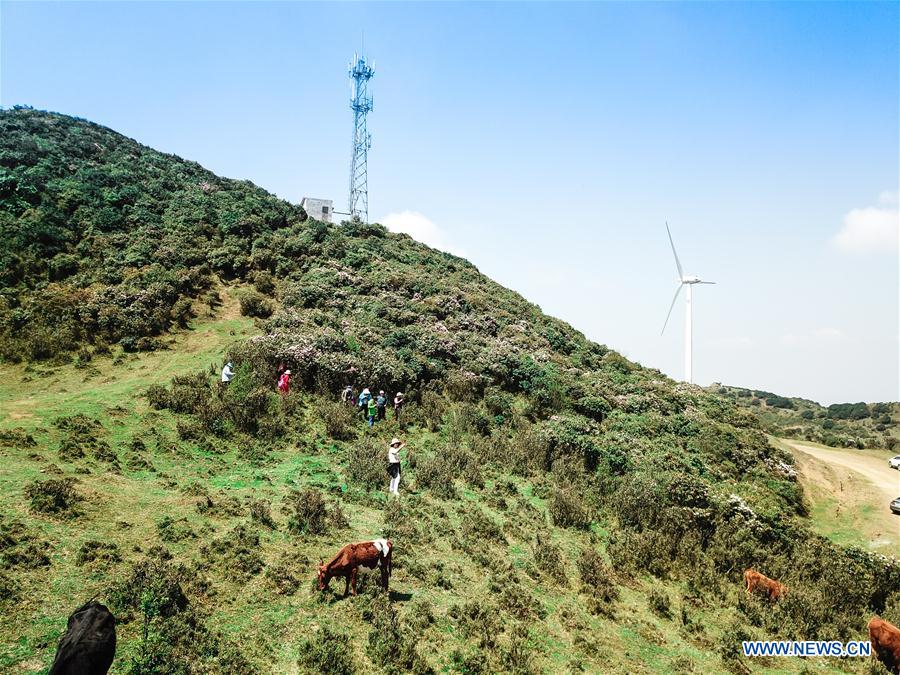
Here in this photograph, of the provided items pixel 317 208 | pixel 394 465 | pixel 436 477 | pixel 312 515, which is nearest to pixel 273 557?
pixel 312 515

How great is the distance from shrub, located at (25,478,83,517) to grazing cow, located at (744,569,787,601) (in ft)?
57.0

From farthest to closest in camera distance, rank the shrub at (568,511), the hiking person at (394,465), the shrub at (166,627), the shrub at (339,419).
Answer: the shrub at (339,419)
the shrub at (568,511)
the hiking person at (394,465)
the shrub at (166,627)

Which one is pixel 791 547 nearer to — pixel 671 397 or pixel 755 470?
pixel 755 470

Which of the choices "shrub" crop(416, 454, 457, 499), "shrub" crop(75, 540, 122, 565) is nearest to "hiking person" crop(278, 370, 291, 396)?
"shrub" crop(416, 454, 457, 499)

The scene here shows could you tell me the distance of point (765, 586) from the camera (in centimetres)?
1373

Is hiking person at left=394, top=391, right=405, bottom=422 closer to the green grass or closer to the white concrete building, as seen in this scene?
the green grass

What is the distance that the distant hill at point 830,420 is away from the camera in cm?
4020

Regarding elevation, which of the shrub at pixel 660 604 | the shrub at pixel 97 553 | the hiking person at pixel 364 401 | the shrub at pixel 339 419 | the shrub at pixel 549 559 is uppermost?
the hiking person at pixel 364 401

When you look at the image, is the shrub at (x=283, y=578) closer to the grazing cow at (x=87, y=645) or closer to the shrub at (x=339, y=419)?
the grazing cow at (x=87, y=645)

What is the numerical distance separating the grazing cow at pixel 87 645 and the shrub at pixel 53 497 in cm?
698

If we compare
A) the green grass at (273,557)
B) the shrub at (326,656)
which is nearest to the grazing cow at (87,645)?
the green grass at (273,557)

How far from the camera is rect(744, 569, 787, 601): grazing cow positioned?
44.6 ft

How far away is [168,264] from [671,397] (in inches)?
1296

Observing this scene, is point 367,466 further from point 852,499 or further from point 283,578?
point 852,499
